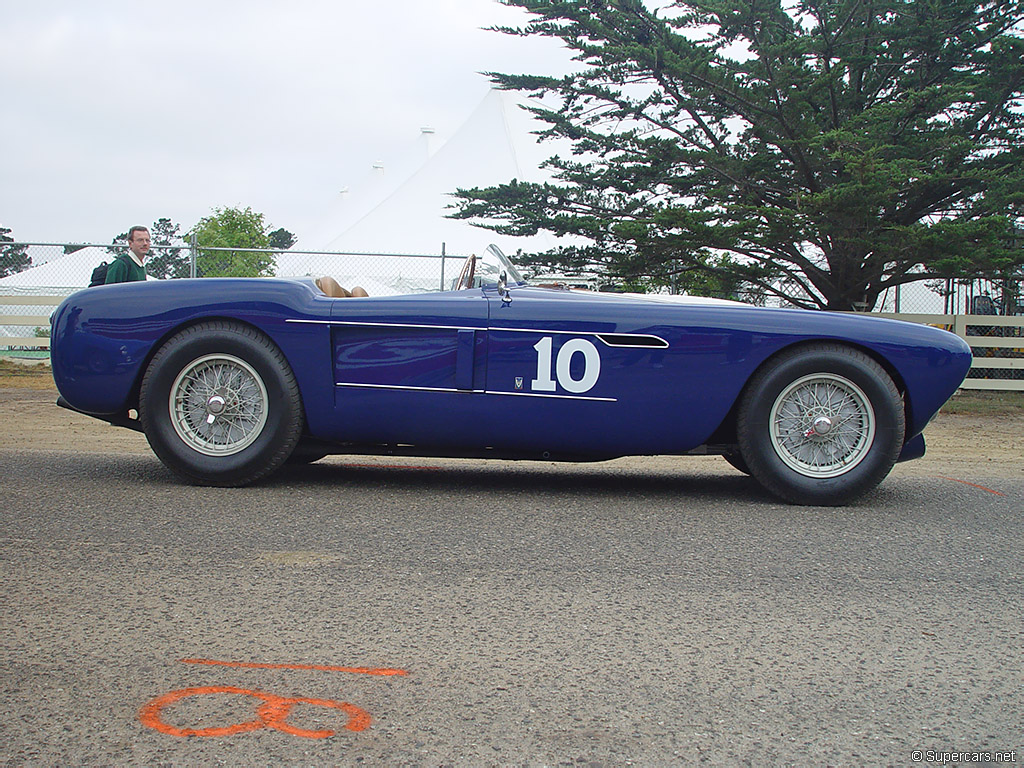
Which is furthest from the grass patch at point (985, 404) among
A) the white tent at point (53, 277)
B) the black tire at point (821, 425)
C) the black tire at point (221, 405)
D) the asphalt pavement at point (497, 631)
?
the white tent at point (53, 277)

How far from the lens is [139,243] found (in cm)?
714

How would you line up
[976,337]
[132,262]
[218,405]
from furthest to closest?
→ 1. [976,337]
2. [132,262]
3. [218,405]

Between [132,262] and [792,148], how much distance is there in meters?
10.3

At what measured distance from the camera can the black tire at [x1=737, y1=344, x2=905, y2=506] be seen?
165 inches

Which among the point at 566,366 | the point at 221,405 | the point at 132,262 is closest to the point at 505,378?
the point at 566,366

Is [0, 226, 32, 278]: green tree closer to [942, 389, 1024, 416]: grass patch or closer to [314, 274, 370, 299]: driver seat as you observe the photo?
[314, 274, 370, 299]: driver seat

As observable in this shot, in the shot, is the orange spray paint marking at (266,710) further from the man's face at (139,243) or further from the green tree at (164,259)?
the green tree at (164,259)

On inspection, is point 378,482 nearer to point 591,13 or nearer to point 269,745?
point 269,745

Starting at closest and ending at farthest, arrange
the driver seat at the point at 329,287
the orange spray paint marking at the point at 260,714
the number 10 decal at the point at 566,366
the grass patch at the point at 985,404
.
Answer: the orange spray paint marking at the point at 260,714 < the number 10 decal at the point at 566,366 < the driver seat at the point at 329,287 < the grass patch at the point at 985,404

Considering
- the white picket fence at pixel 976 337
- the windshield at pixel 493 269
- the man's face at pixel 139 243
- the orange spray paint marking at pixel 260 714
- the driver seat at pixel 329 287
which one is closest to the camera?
the orange spray paint marking at pixel 260 714

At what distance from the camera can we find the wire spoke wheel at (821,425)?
424 cm

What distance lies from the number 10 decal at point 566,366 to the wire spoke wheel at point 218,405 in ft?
4.31

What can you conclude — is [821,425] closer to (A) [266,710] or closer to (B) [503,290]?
(B) [503,290]

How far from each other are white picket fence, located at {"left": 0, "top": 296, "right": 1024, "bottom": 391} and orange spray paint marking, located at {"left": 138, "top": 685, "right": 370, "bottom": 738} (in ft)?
41.6
